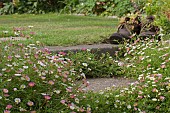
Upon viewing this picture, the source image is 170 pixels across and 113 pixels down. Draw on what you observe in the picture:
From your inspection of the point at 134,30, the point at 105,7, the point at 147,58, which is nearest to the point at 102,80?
the point at 147,58

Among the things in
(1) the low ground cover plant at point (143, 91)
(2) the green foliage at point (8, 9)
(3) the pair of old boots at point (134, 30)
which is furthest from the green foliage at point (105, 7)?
(1) the low ground cover plant at point (143, 91)

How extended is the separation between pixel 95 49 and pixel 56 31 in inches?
66.8

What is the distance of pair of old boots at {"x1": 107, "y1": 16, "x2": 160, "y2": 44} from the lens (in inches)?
221

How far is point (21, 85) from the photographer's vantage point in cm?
299

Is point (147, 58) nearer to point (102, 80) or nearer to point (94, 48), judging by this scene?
point (102, 80)

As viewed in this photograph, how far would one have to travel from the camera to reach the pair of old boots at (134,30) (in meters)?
5.61

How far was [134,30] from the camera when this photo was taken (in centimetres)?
595

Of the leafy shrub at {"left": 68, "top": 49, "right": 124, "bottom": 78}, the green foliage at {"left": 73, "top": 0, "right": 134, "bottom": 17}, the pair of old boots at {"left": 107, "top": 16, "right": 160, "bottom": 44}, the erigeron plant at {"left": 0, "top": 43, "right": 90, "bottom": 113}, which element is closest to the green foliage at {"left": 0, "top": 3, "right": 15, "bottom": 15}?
the green foliage at {"left": 73, "top": 0, "right": 134, "bottom": 17}

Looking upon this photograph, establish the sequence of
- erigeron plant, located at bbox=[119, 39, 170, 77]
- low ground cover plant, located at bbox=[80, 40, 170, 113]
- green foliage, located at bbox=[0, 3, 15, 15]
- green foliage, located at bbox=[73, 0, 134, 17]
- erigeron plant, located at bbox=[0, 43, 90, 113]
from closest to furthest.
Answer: erigeron plant, located at bbox=[0, 43, 90, 113]
low ground cover plant, located at bbox=[80, 40, 170, 113]
erigeron plant, located at bbox=[119, 39, 170, 77]
green foliage, located at bbox=[73, 0, 134, 17]
green foliage, located at bbox=[0, 3, 15, 15]

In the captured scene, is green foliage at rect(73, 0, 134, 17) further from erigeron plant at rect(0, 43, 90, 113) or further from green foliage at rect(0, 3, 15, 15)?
erigeron plant at rect(0, 43, 90, 113)

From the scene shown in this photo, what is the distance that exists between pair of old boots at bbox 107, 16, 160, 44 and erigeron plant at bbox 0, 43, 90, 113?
7.41ft

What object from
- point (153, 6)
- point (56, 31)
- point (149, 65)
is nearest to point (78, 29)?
point (56, 31)

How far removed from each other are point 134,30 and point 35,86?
3.05 meters

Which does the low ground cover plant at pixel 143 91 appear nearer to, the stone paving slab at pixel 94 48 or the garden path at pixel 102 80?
the garden path at pixel 102 80
